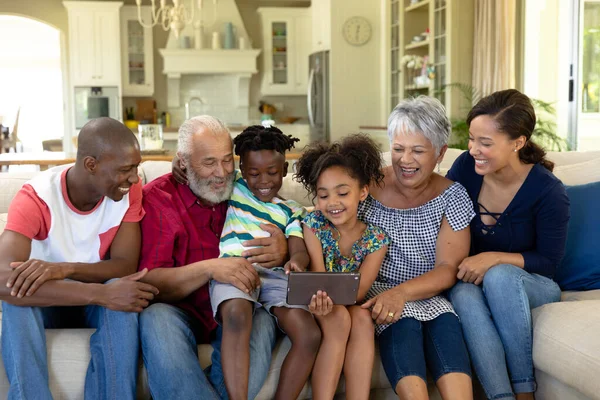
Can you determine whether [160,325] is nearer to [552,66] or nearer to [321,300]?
[321,300]

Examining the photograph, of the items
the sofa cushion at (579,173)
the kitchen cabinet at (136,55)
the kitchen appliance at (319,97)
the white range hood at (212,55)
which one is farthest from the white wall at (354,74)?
A: the sofa cushion at (579,173)

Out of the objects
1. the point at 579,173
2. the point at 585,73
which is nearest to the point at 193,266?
the point at 579,173

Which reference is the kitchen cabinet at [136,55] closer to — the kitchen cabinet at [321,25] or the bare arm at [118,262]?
the kitchen cabinet at [321,25]

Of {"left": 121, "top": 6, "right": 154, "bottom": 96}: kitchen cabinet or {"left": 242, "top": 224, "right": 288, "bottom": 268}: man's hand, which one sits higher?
{"left": 121, "top": 6, "right": 154, "bottom": 96}: kitchen cabinet

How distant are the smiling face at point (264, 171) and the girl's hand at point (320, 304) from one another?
1.72ft

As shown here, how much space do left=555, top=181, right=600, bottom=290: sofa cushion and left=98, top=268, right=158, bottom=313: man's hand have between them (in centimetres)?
154

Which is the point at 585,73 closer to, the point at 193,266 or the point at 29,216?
the point at 193,266

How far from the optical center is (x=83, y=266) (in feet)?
7.23

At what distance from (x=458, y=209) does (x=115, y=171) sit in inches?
43.9

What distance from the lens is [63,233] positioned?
227 centimetres

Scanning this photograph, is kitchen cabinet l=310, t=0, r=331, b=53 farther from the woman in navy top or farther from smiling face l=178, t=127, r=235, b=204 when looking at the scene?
smiling face l=178, t=127, r=235, b=204

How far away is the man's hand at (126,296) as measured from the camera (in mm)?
2105

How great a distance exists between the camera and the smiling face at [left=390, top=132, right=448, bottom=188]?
7.78 ft

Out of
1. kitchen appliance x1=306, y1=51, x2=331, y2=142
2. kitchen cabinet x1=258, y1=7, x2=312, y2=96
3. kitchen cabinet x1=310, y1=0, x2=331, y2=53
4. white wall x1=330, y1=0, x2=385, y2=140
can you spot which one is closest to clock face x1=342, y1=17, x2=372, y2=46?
white wall x1=330, y1=0, x2=385, y2=140
